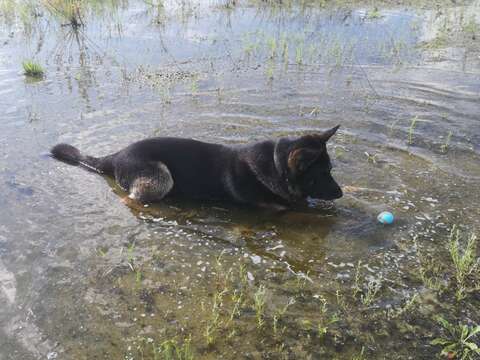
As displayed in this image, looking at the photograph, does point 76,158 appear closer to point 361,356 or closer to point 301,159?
point 301,159

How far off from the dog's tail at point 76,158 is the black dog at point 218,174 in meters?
0.62

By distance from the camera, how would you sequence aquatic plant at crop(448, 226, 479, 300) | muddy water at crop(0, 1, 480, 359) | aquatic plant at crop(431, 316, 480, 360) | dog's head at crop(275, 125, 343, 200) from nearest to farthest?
1. aquatic plant at crop(431, 316, 480, 360)
2. muddy water at crop(0, 1, 480, 359)
3. aquatic plant at crop(448, 226, 479, 300)
4. dog's head at crop(275, 125, 343, 200)

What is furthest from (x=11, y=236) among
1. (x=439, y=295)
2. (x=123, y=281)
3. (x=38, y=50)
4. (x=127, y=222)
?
(x=38, y=50)

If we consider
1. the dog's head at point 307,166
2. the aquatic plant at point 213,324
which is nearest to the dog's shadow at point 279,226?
the dog's head at point 307,166

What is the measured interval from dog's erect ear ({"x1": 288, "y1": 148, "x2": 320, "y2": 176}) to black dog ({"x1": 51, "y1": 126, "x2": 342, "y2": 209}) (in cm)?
7

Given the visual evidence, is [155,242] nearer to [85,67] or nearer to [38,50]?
[85,67]

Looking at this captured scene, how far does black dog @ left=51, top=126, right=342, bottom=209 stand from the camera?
17.4 feet

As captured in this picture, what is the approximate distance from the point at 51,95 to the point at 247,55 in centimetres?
476

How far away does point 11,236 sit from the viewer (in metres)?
4.77

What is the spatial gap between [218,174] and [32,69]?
6.49m

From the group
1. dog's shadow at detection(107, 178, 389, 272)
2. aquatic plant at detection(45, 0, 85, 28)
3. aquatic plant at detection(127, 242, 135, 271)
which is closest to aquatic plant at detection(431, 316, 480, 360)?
dog's shadow at detection(107, 178, 389, 272)

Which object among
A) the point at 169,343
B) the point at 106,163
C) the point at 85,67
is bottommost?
the point at 169,343

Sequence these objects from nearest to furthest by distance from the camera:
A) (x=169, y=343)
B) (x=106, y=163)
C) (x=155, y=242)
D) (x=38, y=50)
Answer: (x=169, y=343) → (x=155, y=242) → (x=106, y=163) → (x=38, y=50)

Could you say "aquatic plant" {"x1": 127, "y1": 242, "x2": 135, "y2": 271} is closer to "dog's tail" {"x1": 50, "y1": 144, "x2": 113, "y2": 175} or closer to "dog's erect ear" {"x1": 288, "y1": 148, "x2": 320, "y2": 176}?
"dog's tail" {"x1": 50, "y1": 144, "x2": 113, "y2": 175}
